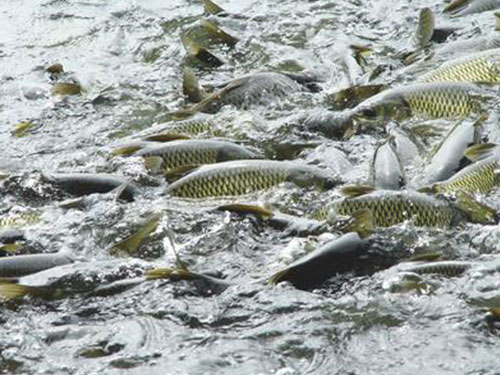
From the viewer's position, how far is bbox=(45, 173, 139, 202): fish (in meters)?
5.07

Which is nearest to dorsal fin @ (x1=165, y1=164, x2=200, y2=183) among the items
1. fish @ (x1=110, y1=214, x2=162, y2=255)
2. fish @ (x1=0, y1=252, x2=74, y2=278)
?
fish @ (x1=110, y1=214, x2=162, y2=255)

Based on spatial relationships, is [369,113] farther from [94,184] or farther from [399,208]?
[94,184]

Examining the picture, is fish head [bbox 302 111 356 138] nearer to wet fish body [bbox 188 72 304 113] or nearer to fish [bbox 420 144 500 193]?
wet fish body [bbox 188 72 304 113]

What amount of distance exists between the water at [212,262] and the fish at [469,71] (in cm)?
43

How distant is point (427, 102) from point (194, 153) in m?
1.43

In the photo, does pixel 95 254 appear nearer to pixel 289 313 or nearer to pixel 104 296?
pixel 104 296

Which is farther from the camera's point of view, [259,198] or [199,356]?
[259,198]

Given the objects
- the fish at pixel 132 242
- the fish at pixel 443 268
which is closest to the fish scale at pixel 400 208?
the fish at pixel 443 268

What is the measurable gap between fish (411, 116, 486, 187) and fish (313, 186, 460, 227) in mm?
291

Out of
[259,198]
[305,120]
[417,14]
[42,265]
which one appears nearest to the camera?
[42,265]

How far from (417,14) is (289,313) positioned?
14.6ft

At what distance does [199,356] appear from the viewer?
3.71 metres

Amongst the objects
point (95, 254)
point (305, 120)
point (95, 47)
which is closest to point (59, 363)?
point (95, 254)

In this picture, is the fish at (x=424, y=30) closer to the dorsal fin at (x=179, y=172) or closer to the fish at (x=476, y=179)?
the fish at (x=476, y=179)
